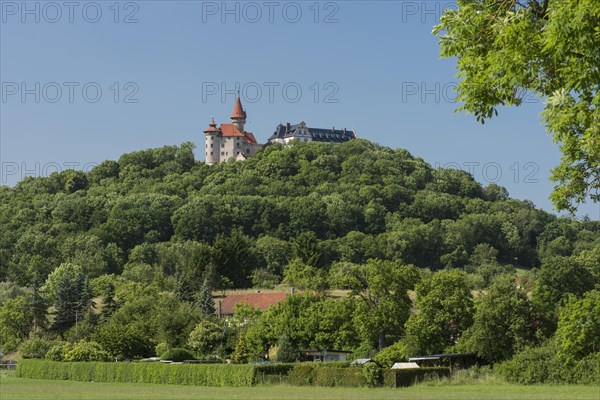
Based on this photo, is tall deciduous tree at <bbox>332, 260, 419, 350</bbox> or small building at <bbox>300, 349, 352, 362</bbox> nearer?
tall deciduous tree at <bbox>332, 260, 419, 350</bbox>

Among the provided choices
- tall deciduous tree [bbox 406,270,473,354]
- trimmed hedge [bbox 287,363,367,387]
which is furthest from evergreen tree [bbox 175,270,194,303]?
trimmed hedge [bbox 287,363,367,387]

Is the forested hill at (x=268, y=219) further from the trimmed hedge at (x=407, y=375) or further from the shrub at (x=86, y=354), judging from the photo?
the trimmed hedge at (x=407, y=375)

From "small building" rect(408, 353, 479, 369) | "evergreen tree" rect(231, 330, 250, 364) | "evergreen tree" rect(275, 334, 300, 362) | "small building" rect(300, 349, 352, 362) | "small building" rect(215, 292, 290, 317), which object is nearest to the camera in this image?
"small building" rect(408, 353, 479, 369)

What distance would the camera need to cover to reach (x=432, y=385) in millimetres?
40156

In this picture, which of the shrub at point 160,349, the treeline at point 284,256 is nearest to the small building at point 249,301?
the treeline at point 284,256

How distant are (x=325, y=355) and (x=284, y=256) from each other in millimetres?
66610

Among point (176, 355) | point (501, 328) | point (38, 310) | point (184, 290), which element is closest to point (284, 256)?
point (184, 290)

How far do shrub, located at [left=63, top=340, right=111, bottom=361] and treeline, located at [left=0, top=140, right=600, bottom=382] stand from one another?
22 cm

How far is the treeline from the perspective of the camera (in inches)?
2247

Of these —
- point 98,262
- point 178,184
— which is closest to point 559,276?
point 98,262

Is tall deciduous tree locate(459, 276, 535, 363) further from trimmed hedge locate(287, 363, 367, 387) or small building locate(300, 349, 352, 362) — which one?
small building locate(300, 349, 352, 362)

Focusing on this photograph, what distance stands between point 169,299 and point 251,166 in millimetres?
107538

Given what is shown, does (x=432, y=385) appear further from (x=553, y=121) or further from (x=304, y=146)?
(x=304, y=146)

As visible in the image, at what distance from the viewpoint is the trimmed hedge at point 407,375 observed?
3967 centimetres
